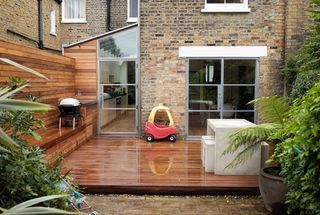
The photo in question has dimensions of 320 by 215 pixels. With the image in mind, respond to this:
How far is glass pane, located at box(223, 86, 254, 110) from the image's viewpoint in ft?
29.9

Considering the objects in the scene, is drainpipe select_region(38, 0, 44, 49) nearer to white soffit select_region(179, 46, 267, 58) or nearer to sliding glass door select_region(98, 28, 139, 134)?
sliding glass door select_region(98, 28, 139, 134)

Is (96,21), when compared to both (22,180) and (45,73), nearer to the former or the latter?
(45,73)

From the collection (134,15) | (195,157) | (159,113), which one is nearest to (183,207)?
(195,157)

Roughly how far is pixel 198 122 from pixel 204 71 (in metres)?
1.34

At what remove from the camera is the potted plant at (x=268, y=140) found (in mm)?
4207

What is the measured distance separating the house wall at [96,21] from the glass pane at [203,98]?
6.80 m

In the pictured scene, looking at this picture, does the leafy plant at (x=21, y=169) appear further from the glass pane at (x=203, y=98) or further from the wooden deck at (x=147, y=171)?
the glass pane at (x=203, y=98)

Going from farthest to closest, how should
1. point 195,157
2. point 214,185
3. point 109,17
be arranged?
1. point 109,17
2. point 195,157
3. point 214,185

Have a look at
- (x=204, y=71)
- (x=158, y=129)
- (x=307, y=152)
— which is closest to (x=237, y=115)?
(x=204, y=71)

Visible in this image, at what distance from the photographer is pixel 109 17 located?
14719mm

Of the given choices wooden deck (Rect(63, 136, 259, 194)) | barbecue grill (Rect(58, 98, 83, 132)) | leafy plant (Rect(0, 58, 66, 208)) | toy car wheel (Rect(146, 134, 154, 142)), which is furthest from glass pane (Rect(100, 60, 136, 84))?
leafy plant (Rect(0, 58, 66, 208))

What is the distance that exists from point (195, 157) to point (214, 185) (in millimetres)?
1871

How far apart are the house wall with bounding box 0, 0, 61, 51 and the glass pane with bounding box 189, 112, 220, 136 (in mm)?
5770

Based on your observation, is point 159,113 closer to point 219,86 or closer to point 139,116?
point 139,116
